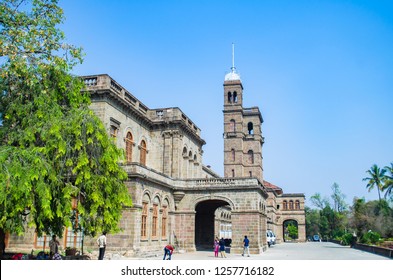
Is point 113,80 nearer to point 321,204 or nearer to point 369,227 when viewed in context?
point 369,227

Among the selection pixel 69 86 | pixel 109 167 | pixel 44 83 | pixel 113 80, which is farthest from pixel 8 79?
pixel 113 80

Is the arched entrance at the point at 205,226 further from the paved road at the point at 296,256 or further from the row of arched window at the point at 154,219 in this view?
the row of arched window at the point at 154,219

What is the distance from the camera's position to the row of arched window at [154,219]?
24769 mm

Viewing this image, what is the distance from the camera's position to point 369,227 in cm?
4634

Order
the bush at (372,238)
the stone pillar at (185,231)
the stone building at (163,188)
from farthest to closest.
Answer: the bush at (372,238), the stone pillar at (185,231), the stone building at (163,188)

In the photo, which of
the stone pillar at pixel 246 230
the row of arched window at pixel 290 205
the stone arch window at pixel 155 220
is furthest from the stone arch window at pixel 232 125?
the stone arch window at pixel 155 220

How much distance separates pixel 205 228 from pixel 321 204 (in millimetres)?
60928

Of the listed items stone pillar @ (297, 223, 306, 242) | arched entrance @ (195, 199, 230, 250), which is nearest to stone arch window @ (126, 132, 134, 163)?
arched entrance @ (195, 199, 230, 250)

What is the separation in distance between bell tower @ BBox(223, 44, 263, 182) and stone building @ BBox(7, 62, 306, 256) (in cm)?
1445

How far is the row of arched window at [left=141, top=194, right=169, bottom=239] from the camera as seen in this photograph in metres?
24.8

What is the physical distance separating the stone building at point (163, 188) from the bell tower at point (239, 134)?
1445 centimetres

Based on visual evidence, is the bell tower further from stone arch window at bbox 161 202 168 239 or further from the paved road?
stone arch window at bbox 161 202 168 239

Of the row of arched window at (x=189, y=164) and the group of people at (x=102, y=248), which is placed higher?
the row of arched window at (x=189, y=164)

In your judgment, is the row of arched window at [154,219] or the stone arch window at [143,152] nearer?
the row of arched window at [154,219]
